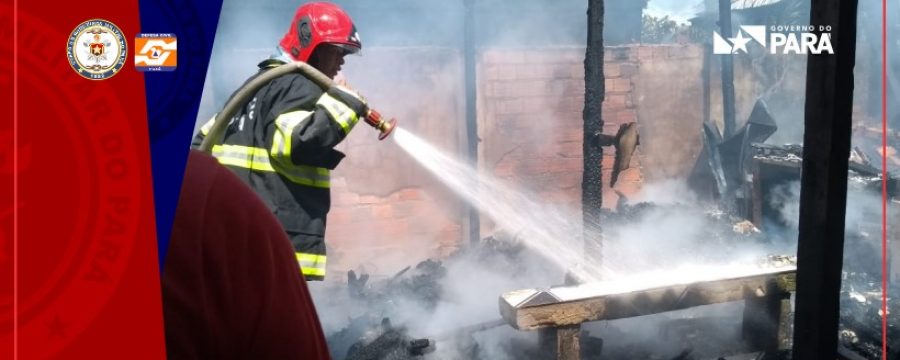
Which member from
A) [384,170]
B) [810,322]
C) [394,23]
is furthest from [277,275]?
[394,23]

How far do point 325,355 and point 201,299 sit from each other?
292 mm

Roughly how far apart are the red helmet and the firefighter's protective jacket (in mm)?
304

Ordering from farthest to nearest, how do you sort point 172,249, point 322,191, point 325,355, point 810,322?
point 322,191 → point 810,322 → point 325,355 → point 172,249

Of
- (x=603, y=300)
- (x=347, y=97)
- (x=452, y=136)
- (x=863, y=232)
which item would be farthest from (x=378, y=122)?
(x=863, y=232)

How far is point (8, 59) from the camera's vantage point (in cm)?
73

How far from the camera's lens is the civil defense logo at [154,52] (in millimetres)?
764

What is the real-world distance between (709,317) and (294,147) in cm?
371

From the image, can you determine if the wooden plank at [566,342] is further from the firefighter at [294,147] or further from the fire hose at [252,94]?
the fire hose at [252,94]

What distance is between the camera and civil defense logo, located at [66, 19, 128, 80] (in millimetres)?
755

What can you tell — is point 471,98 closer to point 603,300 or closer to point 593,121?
point 593,121

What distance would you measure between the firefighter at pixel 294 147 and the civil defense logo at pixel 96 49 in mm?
2440

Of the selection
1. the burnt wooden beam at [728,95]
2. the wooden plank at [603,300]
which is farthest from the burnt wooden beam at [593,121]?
the burnt wooden beam at [728,95]

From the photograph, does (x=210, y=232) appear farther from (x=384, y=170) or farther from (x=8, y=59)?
(x=384, y=170)

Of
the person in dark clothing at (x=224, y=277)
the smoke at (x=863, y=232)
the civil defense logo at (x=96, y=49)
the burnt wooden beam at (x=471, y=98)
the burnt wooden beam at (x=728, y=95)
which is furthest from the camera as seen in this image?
the burnt wooden beam at (x=728, y=95)
